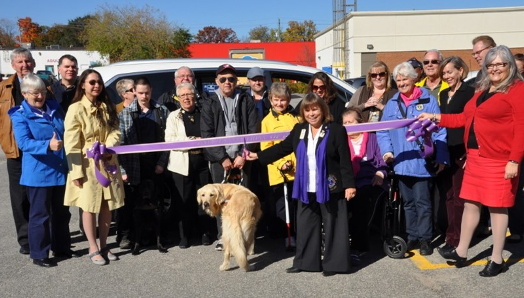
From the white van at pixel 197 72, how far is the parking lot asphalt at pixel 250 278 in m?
2.39

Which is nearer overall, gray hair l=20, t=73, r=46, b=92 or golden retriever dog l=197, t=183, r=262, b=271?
golden retriever dog l=197, t=183, r=262, b=271

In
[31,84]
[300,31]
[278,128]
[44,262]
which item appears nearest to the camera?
[31,84]

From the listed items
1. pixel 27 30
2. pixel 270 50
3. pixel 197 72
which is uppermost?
pixel 27 30

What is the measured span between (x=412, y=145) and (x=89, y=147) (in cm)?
341

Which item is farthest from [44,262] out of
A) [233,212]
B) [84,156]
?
[233,212]

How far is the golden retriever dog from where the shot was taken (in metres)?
5.30

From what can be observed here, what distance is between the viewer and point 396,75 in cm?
570

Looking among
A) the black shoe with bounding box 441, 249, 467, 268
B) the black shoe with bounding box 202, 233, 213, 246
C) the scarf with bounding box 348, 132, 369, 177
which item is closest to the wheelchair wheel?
the black shoe with bounding box 441, 249, 467, 268

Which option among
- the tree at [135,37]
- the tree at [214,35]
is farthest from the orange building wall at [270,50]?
A: the tree at [214,35]

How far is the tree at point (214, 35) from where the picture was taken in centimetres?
8997

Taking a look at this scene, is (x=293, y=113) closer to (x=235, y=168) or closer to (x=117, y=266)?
(x=235, y=168)

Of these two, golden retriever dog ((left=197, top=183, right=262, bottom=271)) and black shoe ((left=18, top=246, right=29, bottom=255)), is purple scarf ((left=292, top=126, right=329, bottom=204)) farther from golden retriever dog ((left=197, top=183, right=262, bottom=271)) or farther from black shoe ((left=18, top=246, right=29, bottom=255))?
black shoe ((left=18, top=246, right=29, bottom=255))

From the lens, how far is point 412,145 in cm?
563

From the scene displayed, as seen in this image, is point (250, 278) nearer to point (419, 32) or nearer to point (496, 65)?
point (496, 65)
